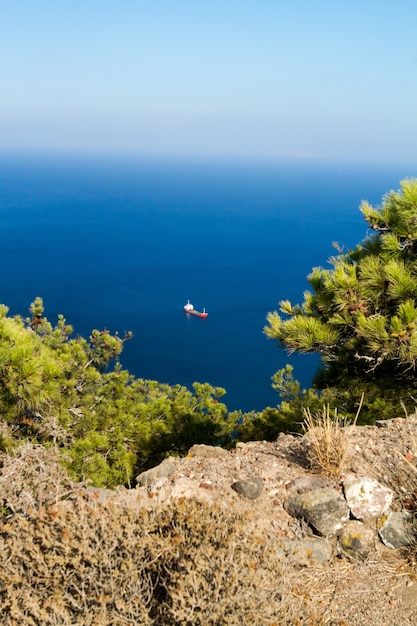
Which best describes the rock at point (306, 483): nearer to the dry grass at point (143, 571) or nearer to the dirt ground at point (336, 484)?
the dirt ground at point (336, 484)

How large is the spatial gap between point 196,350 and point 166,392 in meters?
51.9

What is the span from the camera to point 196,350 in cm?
6031

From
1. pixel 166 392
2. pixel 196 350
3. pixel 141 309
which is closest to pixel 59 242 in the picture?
pixel 141 309

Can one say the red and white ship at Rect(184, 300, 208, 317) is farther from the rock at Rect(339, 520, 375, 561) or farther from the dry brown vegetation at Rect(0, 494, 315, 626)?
the dry brown vegetation at Rect(0, 494, 315, 626)

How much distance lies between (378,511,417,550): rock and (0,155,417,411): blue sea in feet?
69.9

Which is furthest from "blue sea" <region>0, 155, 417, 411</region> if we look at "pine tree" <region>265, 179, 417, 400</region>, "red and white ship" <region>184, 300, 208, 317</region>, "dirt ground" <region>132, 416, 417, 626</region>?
"dirt ground" <region>132, 416, 417, 626</region>

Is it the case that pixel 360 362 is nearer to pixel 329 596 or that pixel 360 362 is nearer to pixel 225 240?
pixel 329 596

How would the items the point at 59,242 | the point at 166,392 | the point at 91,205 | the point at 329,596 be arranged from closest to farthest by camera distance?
the point at 329,596
the point at 166,392
the point at 59,242
the point at 91,205

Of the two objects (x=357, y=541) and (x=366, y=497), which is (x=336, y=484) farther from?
(x=357, y=541)

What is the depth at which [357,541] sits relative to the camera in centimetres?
326

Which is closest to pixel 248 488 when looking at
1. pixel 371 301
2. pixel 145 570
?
pixel 145 570

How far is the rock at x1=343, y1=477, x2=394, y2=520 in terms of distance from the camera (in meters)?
3.42

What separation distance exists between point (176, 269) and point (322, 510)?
296 feet

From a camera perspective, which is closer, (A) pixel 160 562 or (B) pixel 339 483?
(A) pixel 160 562
